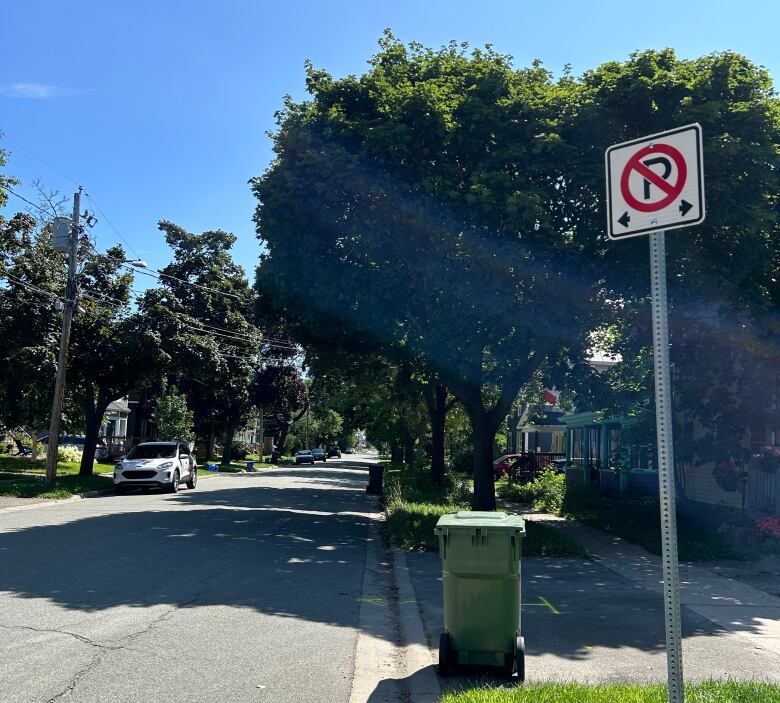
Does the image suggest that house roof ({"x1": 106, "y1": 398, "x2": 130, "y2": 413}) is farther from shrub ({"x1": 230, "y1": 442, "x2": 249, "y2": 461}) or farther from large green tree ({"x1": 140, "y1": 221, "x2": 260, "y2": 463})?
shrub ({"x1": 230, "y1": 442, "x2": 249, "y2": 461})

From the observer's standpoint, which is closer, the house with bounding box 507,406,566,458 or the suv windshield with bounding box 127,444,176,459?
the suv windshield with bounding box 127,444,176,459

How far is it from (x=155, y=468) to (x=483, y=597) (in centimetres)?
1861

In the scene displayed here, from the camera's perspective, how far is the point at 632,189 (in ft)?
13.6

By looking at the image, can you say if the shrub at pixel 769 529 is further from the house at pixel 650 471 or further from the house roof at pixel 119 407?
the house roof at pixel 119 407

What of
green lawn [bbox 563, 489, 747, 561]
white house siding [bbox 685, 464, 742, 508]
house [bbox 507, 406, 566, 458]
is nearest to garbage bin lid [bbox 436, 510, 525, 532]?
green lawn [bbox 563, 489, 747, 561]

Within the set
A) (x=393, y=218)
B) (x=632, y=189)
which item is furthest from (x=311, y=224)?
(x=632, y=189)

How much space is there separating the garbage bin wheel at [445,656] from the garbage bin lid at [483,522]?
814mm

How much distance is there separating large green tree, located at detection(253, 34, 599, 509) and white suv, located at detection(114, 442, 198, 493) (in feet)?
33.3

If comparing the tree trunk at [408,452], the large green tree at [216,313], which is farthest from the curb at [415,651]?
the tree trunk at [408,452]

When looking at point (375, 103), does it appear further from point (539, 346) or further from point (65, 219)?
point (65, 219)

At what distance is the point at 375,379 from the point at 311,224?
993cm

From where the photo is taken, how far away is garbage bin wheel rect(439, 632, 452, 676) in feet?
18.9

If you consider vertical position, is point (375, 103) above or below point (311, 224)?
above

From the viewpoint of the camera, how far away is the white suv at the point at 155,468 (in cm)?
2250
